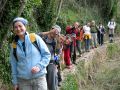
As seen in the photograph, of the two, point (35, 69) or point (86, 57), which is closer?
point (35, 69)

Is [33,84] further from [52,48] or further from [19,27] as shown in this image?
[52,48]

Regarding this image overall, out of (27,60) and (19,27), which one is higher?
(19,27)

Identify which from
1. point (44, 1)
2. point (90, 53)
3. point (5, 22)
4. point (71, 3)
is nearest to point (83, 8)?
point (71, 3)

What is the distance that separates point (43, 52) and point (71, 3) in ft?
67.0

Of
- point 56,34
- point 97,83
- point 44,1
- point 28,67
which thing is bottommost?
point 97,83

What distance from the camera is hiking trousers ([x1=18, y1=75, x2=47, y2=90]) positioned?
219 inches

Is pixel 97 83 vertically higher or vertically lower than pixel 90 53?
lower

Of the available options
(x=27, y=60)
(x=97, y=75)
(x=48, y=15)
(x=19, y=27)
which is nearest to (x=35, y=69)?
(x=27, y=60)

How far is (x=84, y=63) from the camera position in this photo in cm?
1566

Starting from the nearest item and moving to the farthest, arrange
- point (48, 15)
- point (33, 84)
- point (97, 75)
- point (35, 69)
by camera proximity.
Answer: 1. point (35, 69)
2. point (33, 84)
3. point (48, 15)
4. point (97, 75)

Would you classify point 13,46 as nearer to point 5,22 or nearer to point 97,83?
point 5,22

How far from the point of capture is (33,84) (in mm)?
5605

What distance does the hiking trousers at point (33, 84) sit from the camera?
18.3 feet

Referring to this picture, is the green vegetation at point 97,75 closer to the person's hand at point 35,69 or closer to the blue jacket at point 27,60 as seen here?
the blue jacket at point 27,60
